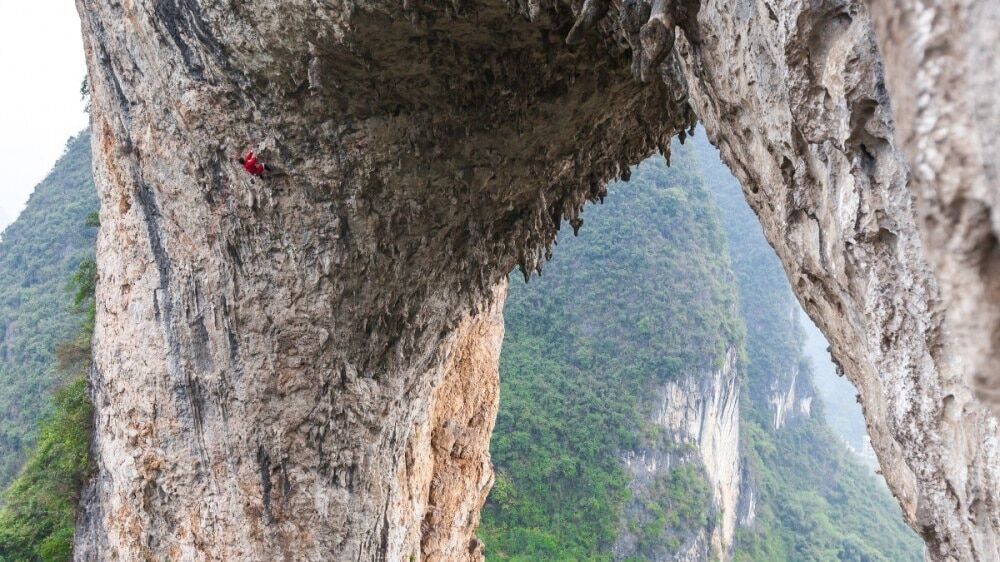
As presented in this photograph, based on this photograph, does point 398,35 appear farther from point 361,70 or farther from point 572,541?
point 572,541

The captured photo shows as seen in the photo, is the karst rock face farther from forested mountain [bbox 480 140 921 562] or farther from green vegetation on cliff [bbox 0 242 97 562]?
forested mountain [bbox 480 140 921 562]

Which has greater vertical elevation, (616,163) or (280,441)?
(616,163)

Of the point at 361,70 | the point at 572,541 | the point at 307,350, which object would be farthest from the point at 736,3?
the point at 572,541

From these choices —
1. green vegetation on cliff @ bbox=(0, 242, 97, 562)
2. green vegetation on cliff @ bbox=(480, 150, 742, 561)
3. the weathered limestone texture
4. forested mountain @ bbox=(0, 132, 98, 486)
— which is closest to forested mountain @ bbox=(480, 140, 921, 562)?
green vegetation on cliff @ bbox=(480, 150, 742, 561)

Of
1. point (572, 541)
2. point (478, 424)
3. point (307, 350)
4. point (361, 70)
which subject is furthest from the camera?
point (572, 541)

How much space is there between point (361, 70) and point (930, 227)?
3.84 metres

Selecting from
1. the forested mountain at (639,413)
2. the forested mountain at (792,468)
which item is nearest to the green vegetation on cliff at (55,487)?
the forested mountain at (639,413)

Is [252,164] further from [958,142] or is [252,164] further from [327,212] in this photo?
[958,142]

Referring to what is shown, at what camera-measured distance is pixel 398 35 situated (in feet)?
12.9

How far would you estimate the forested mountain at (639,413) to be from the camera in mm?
23453

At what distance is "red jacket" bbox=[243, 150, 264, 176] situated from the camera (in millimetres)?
4496

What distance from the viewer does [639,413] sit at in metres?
25.8

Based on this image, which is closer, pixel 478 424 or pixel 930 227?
pixel 930 227

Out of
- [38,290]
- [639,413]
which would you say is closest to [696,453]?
[639,413]
